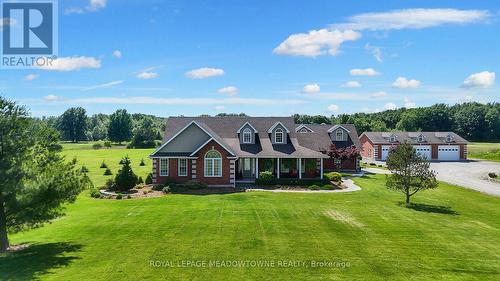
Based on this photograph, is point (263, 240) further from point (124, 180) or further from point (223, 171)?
point (124, 180)

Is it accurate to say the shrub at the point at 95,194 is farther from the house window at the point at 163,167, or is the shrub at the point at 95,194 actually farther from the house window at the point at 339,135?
the house window at the point at 339,135

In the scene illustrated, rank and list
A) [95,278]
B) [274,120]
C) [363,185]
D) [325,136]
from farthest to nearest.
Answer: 1. [325,136]
2. [274,120]
3. [363,185]
4. [95,278]

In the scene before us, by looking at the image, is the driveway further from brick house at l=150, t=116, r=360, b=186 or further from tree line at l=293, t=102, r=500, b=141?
tree line at l=293, t=102, r=500, b=141

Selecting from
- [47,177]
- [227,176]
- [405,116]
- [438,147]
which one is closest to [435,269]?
[47,177]

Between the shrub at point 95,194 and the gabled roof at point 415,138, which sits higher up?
the gabled roof at point 415,138

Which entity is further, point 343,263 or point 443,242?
point 443,242

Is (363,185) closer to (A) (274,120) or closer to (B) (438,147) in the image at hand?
(A) (274,120)

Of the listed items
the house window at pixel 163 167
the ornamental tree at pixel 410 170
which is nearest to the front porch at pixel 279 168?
the house window at pixel 163 167
